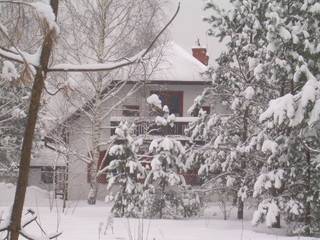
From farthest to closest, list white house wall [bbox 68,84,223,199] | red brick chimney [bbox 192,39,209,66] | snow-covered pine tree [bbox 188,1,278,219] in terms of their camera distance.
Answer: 1. red brick chimney [bbox 192,39,209,66]
2. white house wall [bbox 68,84,223,199]
3. snow-covered pine tree [bbox 188,1,278,219]

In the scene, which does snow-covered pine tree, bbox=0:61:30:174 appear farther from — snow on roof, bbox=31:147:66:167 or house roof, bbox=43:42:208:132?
snow on roof, bbox=31:147:66:167

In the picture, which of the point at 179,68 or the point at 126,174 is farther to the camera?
the point at 179,68

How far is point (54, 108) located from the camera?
24688mm

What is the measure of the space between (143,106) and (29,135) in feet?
80.9

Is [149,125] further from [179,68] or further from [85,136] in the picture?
[179,68]

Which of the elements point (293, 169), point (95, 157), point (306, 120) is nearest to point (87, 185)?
point (95, 157)

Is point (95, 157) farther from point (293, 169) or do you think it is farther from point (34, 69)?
point (34, 69)

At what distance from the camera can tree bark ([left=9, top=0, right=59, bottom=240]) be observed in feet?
5.50

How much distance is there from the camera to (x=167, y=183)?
17.2 metres

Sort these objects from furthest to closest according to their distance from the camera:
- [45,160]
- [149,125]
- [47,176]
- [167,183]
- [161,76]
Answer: [45,160] < [47,176] < [161,76] < [149,125] < [167,183]

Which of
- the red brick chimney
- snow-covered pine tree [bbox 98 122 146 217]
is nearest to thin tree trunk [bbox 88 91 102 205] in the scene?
snow-covered pine tree [bbox 98 122 146 217]

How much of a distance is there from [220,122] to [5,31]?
16551 millimetres

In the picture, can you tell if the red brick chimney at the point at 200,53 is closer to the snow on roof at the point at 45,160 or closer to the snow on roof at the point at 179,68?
the snow on roof at the point at 179,68

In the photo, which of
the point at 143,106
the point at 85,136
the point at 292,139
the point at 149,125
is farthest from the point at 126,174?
the point at 85,136
